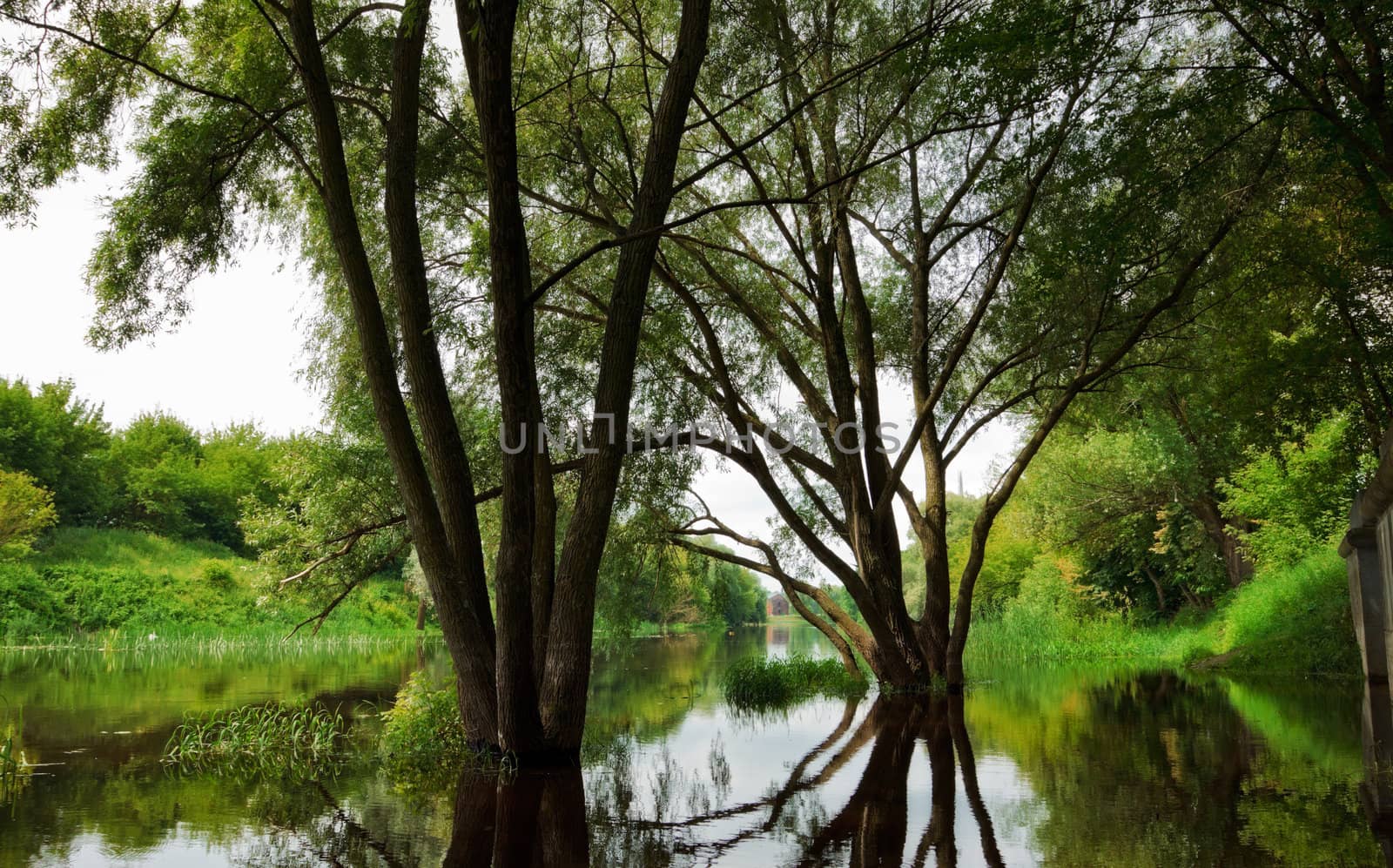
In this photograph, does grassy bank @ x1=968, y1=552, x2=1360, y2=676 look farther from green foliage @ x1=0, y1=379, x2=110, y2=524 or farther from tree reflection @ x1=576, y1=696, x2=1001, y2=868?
green foliage @ x1=0, y1=379, x2=110, y2=524

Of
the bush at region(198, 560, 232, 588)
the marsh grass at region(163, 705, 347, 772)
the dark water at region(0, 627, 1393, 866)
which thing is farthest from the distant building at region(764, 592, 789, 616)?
the marsh grass at region(163, 705, 347, 772)

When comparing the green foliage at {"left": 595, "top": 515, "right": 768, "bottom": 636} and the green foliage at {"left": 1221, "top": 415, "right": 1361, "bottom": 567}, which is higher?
the green foliage at {"left": 1221, "top": 415, "right": 1361, "bottom": 567}

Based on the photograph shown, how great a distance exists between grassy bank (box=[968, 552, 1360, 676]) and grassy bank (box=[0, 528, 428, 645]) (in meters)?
16.5

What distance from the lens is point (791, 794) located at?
686 centimetres

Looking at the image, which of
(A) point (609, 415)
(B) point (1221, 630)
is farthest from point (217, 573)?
(A) point (609, 415)

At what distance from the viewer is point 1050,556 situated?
2711cm

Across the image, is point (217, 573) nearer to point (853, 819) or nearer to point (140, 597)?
point (140, 597)

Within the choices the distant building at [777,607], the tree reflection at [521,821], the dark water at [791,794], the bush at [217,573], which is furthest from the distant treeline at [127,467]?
the distant building at [777,607]

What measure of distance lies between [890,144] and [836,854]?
10.7m

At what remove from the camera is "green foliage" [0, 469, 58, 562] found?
89.9 feet

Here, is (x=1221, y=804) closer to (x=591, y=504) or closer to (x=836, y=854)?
(x=836, y=854)

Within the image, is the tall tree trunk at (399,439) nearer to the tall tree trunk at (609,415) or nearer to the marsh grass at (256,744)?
the tall tree trunk at (609,415)

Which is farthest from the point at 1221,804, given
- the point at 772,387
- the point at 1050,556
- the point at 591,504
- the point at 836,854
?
the point at 1050,556

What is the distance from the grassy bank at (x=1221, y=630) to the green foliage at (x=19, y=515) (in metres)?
25.3
